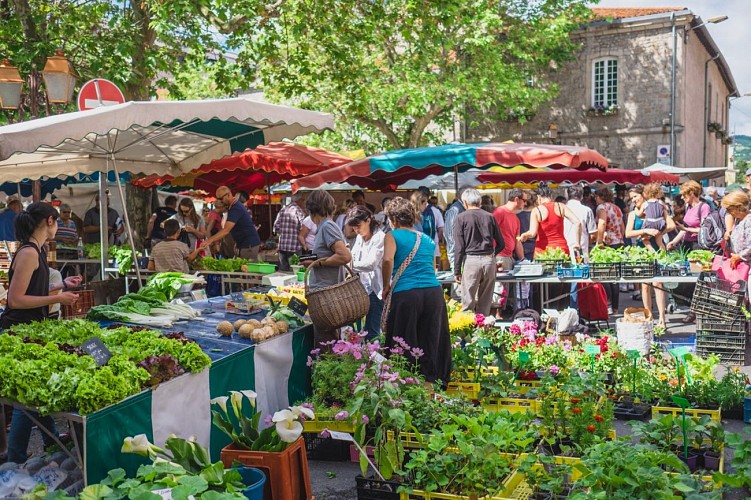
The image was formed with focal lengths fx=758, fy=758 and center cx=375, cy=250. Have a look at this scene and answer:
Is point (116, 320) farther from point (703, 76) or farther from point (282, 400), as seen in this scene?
point (703, 76)

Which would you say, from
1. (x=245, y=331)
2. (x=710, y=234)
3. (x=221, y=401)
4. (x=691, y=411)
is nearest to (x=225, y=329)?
(x=245, y=331)

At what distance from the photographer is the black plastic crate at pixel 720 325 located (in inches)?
299

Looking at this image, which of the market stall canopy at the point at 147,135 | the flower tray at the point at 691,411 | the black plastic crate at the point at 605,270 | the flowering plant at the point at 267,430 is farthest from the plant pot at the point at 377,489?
Result: the black plastic crate at the point at 605,270

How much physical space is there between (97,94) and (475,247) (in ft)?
14.4

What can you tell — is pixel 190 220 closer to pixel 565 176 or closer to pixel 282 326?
pixel 565 176

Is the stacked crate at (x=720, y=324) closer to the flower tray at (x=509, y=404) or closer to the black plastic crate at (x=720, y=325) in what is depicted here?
the black plastic crate at (x=720, y=325)

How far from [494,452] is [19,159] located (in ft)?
21.1

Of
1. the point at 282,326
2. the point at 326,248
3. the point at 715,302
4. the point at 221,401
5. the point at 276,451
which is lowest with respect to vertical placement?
the point at 276,451

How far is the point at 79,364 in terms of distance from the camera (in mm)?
3906

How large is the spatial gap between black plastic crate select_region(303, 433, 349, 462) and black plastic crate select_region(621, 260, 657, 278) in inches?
182

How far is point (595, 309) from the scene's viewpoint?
9789mm

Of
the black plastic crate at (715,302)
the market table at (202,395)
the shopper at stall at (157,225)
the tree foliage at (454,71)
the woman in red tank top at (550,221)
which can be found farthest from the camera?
the tree foliage at (454,71)

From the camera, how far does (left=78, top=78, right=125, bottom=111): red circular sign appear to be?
25.6 feet

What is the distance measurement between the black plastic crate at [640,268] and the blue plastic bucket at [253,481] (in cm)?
597
